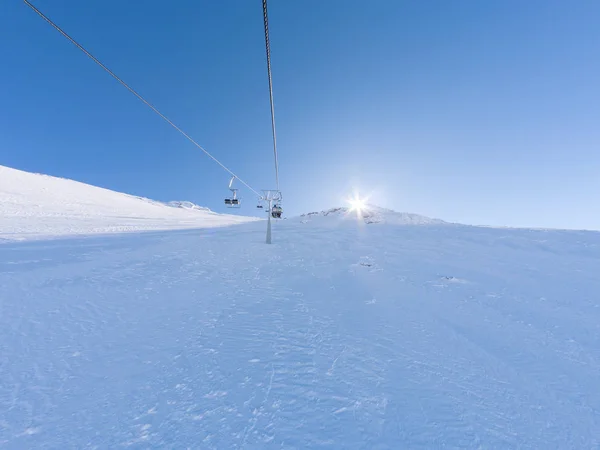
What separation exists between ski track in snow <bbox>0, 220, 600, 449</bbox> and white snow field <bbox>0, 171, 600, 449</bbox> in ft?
0.10

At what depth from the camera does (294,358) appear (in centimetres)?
501

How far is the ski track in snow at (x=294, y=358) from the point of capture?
136 inches

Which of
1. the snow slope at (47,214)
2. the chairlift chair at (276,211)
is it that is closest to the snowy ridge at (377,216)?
the chairlift chair at (276,211)

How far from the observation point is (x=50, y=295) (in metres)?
7.79

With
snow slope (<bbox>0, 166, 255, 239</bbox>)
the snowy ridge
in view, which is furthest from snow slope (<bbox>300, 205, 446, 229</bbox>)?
snow slope (<bbox>0, 166, 255, 239</bbox>)

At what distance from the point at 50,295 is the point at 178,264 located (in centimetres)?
462

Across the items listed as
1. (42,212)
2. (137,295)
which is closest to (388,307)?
(137,295)

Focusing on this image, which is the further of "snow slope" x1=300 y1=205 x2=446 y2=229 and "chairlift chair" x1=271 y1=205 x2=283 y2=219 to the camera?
"snow slope" x1=300 y1=205 x2=446 y2=229

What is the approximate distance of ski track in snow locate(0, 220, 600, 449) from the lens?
3447mm

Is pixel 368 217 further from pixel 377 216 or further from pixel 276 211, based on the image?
pixel 276 211

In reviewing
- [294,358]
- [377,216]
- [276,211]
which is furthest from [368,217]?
[294,358]

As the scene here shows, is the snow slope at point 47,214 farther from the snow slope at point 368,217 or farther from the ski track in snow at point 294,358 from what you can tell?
the snow slope at point 368,217

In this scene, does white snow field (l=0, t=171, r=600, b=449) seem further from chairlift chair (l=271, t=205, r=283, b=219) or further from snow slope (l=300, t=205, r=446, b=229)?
snow slope (l=300, t=205, r=446, b=229)

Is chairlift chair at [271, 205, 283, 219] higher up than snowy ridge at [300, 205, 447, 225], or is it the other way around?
snowy ridge at [300, 205, 447, 225]
